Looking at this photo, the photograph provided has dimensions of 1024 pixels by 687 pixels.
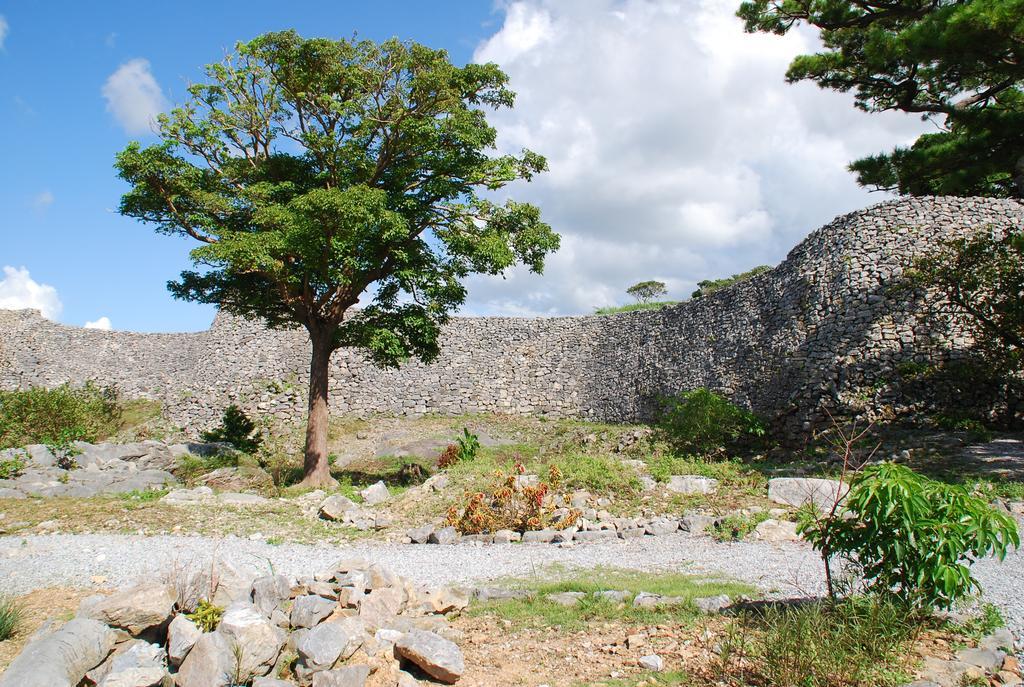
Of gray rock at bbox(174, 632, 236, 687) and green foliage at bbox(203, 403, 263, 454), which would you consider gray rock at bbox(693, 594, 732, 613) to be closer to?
gray rock at bbox(174, 632, 236, 687)

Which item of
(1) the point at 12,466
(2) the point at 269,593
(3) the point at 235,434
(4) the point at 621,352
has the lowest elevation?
(2) the point at 269,593

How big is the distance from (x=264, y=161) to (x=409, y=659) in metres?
13.0

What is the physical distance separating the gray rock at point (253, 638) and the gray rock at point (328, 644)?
0.55 feet

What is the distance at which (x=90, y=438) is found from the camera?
17828 mm

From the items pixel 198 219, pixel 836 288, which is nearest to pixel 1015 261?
pixel 836 288

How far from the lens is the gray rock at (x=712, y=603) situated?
5.18m

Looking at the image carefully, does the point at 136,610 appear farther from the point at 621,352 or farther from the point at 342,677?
the point at 621,352

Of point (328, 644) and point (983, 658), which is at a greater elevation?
point (328, 644)

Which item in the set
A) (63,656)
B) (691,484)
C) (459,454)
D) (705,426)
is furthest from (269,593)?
(705,426)

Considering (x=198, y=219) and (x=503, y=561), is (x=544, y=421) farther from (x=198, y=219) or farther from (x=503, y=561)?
(x=503, y=561)

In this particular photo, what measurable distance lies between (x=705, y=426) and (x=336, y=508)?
9000 mm

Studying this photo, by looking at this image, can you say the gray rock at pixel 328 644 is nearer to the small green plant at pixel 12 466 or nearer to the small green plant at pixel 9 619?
the small green plant at pixel 9 619

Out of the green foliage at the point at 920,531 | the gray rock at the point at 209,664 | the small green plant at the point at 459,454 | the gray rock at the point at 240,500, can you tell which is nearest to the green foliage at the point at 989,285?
the small green plant at the point at 459,454

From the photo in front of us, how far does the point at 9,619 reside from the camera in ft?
15.7
